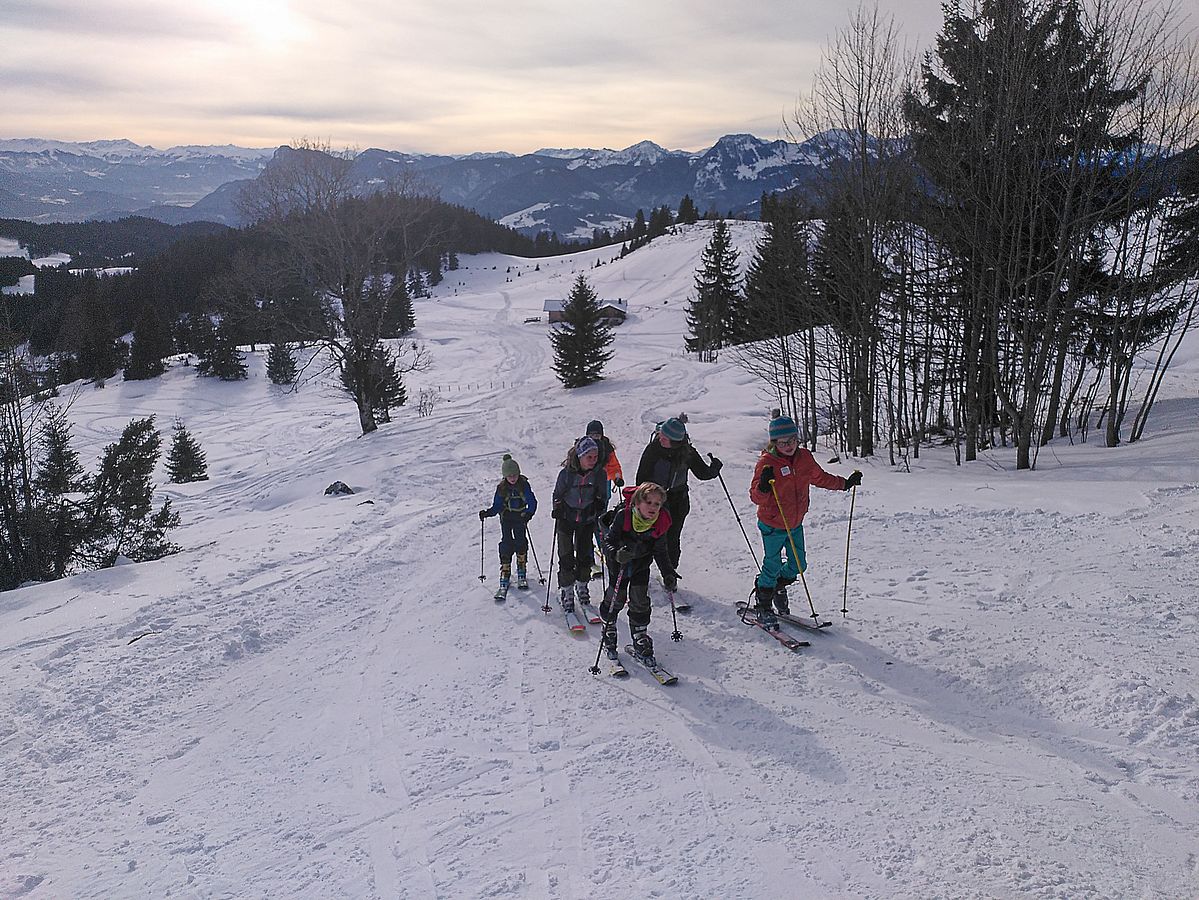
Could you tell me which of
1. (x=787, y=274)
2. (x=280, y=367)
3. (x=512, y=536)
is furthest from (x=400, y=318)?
(x=512, y=536)

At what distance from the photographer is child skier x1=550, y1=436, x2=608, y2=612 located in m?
7.28

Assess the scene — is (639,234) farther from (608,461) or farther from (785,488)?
(785,488)

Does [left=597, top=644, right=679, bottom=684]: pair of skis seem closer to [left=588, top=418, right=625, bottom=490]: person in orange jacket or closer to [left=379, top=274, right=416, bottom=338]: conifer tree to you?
[left=588, top=418, right=625, bottom=490]: person in orange jacket

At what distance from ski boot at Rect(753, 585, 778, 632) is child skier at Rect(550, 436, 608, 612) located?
183cm

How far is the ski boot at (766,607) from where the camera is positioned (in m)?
6.66

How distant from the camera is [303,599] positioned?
8.58 m

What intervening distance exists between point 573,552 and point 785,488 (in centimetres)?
241

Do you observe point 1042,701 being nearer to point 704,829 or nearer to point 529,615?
point 704,829

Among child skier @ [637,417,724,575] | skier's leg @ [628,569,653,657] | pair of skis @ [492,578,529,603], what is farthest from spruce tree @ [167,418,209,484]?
skier's leg @ [628,569,653,657]

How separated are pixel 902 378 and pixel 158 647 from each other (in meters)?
13.4

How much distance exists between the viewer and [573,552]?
7.62 metres

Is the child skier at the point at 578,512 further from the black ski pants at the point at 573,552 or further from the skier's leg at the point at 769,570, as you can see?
the skier's leg at the point at 769,570

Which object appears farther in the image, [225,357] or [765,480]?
[225,357]

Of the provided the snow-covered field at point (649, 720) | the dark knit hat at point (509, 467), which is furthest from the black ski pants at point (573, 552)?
the dark knit hat at point (509, 467)
